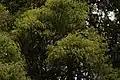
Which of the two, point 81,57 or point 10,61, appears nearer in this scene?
point 10,61

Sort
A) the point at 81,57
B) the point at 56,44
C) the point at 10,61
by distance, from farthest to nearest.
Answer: the point at 56,44, the point at 81,57, the point at 10,61

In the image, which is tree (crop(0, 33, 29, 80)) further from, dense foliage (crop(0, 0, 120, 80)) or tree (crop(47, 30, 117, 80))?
tree (crop(47, 30, 117, 80))

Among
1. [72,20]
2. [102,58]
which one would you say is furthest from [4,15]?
[102,58]

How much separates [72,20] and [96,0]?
47.4 inches

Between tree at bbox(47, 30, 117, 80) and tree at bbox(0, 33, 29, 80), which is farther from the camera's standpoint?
tree at bbox(47, 30, 117, 80)

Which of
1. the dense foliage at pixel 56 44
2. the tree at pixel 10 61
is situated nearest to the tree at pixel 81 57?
A: the dense foliage at pixel 56 44

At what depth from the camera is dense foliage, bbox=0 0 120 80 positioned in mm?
5062

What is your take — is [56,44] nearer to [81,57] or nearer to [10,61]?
[81,57]

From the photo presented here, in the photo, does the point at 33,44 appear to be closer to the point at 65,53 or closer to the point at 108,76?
the point at 65,53

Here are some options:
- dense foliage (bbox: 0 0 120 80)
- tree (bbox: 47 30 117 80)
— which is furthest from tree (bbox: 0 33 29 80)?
tree (bbox: 47 30 117 80)

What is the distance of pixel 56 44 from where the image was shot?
532 centimetres

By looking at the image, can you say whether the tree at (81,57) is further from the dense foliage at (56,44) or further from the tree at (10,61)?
the tree at (10,61)

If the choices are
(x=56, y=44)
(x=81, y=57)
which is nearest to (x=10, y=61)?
(x=56, y=44)

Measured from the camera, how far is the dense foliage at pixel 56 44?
Result: 16.6 feet
